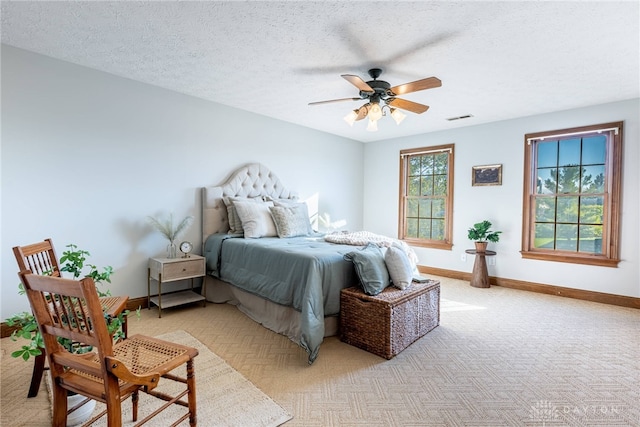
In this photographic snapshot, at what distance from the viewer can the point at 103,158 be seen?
3174 millimetres

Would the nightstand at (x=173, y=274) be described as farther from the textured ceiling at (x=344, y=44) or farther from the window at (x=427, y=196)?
the window at (x=427, y=196)

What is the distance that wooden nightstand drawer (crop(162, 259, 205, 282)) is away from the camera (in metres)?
3.22

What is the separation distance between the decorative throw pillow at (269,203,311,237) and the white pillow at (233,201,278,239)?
0.07 metres

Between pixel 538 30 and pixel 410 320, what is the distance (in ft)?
8.03

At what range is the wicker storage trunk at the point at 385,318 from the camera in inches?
94.8

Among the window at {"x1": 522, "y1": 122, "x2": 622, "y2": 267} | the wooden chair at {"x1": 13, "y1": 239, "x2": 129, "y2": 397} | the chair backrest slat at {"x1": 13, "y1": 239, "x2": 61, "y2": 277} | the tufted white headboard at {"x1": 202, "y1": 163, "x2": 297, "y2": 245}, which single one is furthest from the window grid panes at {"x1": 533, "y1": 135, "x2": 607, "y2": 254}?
the chair backrest slat at {"x1": 13, "y1": 239, "x2": 61, "y2": 277}

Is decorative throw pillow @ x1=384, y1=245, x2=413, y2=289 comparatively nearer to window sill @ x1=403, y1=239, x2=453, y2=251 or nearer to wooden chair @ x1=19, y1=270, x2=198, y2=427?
wooden chair @ x1=19, y1=270, x2=198, y2=427

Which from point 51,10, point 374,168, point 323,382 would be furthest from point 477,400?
point 374,168

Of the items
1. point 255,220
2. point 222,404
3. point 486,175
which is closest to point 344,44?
point 255,220

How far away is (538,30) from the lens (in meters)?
2.24

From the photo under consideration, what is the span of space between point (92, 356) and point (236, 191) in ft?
9.23

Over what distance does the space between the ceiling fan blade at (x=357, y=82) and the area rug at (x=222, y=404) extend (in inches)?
94.1

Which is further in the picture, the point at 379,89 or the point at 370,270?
the point at 379,89

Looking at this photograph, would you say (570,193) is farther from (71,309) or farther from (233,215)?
(71,309)
